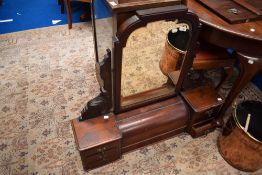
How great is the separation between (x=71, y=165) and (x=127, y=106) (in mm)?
583

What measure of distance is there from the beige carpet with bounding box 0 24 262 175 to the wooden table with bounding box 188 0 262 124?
71 centimetres

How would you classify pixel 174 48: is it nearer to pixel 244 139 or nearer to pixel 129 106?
pixel 129 106

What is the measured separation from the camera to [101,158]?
5.07ft

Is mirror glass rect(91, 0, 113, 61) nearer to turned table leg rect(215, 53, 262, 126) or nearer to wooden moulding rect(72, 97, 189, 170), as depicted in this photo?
wooden moulding rect(72, 97, 189, 170)

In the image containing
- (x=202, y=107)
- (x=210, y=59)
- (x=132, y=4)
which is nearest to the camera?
(x=132, y=4)

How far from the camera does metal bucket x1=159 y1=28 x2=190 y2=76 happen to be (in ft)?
6.10

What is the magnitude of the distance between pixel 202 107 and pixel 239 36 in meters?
0.55

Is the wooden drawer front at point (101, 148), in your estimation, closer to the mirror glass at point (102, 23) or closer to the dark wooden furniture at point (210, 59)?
the mirror glass at point (102, 23)

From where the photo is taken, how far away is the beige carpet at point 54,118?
5.36ft

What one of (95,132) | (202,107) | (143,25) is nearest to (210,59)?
(202,107)

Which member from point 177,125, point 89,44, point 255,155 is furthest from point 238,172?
point 89,44

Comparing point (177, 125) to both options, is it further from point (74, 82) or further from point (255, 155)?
point (74, 82)

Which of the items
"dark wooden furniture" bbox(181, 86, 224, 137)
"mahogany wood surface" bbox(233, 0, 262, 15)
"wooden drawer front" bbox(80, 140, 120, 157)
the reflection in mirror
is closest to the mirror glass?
the reflection in mirror

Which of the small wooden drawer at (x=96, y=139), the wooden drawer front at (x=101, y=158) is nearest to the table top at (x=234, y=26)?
the small wooden drawer at (x=96, y=139)
